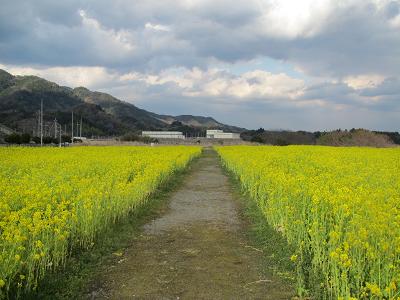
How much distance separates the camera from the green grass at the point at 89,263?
5.96 m

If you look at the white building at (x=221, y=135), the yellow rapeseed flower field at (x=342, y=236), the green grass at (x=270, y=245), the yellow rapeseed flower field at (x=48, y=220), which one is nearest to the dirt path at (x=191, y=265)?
the green grass at (x=270, y=245)

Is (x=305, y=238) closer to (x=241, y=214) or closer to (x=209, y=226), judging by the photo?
(x=209, y=226)

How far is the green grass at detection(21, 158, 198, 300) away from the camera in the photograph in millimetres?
5965

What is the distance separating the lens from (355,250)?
5555 millimetres

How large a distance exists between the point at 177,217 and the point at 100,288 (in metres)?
5.83

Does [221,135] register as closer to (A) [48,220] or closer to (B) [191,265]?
(B) [191,265]

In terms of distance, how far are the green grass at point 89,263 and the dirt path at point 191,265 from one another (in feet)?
0.70

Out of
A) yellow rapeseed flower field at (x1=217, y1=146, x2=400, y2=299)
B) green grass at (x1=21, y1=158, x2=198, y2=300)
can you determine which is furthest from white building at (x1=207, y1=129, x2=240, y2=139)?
yellow rapeseed flower field at (x1=217, y1=146, x2=400, y2=299)

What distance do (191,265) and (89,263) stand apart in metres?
1.87

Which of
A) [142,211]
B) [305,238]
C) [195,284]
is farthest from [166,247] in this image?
[142,211]

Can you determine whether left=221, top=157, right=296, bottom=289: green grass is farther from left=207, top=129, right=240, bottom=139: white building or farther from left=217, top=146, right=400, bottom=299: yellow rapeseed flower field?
left=207, top=129, right=240, bottom=139: white building

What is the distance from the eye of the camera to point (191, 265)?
7.37 m

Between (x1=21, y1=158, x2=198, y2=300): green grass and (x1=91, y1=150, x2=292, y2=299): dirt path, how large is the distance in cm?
21

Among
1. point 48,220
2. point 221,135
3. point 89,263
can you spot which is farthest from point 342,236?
point 221,135
